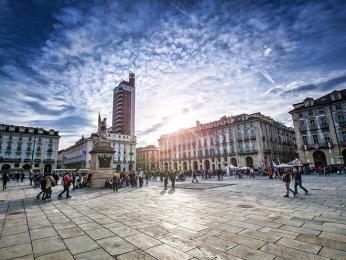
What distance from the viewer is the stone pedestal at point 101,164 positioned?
1803 centimetres

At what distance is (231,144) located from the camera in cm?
5091

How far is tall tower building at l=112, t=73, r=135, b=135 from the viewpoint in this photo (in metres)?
91.1

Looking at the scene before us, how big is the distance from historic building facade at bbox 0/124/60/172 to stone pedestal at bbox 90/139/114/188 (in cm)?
4710

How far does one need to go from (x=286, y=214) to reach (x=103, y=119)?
59.1ft

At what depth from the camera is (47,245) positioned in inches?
169

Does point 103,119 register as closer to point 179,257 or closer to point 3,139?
point 179,257

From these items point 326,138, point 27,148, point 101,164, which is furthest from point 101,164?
point 27,148

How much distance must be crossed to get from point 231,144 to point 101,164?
39.6 metres

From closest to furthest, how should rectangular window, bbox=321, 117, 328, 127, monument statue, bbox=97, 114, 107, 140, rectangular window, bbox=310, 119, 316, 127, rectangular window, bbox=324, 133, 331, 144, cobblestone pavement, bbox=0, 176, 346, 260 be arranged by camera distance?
cobblestone pavement, bbox=0, 176, 346, 260
monument statue, bbox=97, 114, 107, 140
rectangular window, bbox=324, 133, 331, 144
rectangular window, bbox=321, 117, 328, 127
rectangular window, bbox=310, 119, 316, 127

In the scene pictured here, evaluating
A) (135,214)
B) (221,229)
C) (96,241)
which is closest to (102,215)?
(135,214)

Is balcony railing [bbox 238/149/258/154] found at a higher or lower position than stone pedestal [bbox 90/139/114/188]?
higher

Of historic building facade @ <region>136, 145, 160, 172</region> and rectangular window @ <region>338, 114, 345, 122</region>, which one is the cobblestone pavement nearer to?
rectangular window @ <region>338, 114, 345, 122</region>

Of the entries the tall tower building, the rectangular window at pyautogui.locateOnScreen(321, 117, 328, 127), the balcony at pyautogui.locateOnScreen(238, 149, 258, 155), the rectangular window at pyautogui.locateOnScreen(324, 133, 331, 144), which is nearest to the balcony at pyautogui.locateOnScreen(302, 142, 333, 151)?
the rectangular window at pyautogui.locateOnScreen(324, 133, 331, 144)

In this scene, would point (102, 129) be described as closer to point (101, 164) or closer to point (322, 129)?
point (101, 164)
